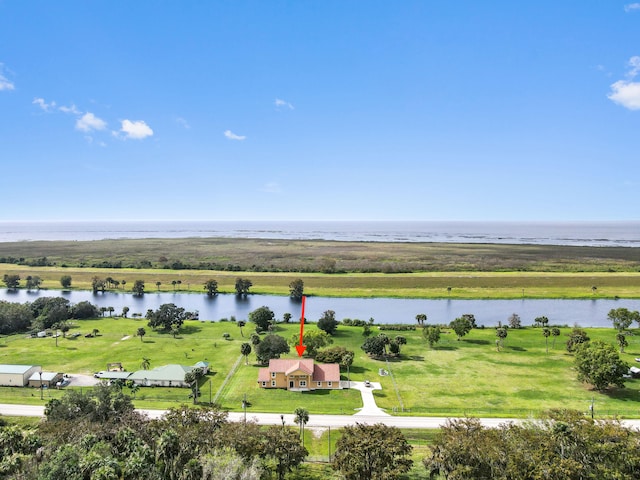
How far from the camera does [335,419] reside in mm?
44688

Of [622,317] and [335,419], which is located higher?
[622,317]

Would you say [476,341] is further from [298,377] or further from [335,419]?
[335,419]

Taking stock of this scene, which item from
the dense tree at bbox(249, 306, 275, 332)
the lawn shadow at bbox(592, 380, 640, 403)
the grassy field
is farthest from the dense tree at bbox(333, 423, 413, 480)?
the dense tree at bbox(249, 306, 275, 332)

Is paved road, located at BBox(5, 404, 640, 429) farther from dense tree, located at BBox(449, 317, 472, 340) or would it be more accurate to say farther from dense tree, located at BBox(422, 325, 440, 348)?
dense tree, located at BBox(449, 317, 472, 340)

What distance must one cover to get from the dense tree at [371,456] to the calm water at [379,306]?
215 ft

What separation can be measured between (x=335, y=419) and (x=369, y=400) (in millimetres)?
7324

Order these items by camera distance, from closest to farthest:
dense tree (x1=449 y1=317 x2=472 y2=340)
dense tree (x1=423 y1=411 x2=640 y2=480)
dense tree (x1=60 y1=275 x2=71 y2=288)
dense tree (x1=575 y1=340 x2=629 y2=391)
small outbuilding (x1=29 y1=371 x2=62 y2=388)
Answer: dense tree (x1=423 y1=411 x2=640 y2=480) < dense tree (x1=575 y1=340 x2=629 y2=391) < small outbuilding (x1=29 y1=371 x2=62 y2=388) < dense tree (x1=449 y1=317 x2=472 y2=340) < dense tree (x1=60 y1=275 x2=71 y2=288)

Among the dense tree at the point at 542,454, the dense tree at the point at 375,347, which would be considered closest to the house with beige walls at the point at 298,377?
the dense tree at the point at 375,347

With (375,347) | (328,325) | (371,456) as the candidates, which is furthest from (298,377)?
(371,456)

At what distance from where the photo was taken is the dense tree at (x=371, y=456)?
93.4 feet

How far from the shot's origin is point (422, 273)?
15112 cm

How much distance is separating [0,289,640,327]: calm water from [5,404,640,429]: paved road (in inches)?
2005

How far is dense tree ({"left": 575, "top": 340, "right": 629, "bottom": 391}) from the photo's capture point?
169ft

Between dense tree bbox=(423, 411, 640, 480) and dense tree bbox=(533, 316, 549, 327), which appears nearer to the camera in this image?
dense tree bbox=(423, 411, 640, 480)
